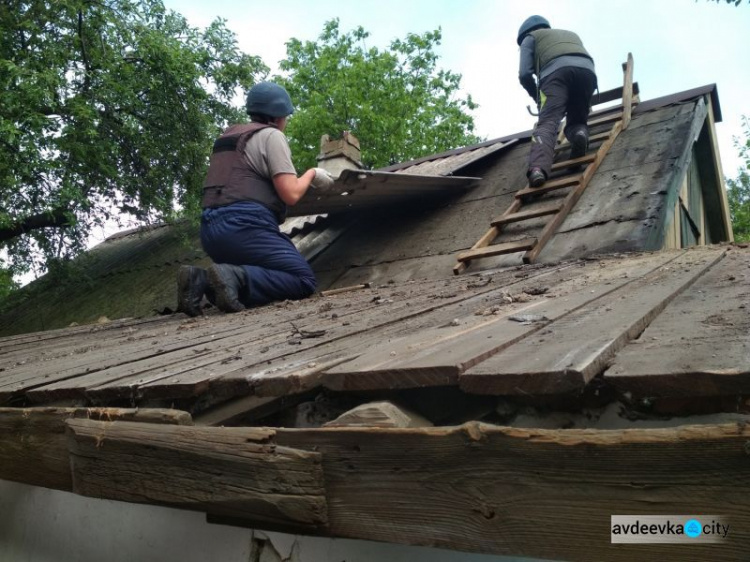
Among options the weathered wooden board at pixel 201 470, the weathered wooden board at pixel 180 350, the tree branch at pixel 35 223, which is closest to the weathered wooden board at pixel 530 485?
the weathered wooden board at pixel 201 470

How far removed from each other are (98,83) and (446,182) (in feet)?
21.2

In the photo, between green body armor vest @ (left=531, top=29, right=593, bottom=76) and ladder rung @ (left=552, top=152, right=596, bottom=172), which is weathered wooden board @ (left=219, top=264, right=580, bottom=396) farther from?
green body armor vest @ (left=531, top=29, right=593, bottom=76)

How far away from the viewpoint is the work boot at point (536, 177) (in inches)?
202

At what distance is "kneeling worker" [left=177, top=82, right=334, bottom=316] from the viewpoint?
174 inches

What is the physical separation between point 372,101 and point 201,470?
25.6m

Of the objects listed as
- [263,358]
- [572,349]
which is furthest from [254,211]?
[572,349]

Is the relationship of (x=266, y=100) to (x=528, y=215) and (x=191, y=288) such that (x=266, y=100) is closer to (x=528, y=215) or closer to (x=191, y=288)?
(x=191, y=288)

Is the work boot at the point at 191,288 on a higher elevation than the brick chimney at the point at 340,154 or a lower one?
lower

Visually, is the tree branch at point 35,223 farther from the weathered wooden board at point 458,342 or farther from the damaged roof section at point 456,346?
the weathered wooden board at point 458,342

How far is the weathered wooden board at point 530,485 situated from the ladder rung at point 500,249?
3.25m

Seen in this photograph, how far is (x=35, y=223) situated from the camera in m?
9.80

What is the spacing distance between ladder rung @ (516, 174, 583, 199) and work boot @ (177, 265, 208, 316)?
2.60 meters

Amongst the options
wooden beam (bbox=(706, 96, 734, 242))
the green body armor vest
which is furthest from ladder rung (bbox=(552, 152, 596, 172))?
wooden beam (bbox=(706, 96, 734, 242))

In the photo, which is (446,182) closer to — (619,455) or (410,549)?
(410,549)
